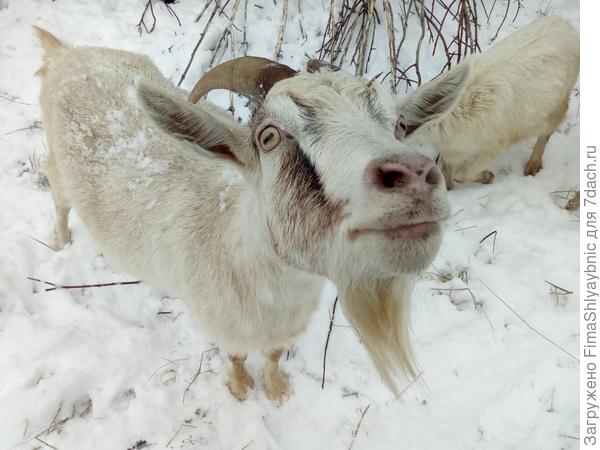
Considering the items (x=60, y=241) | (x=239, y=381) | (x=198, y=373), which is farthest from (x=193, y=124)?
(x=60, y=241)

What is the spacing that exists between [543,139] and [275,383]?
3.35 meters

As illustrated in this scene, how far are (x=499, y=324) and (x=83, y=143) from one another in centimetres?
312

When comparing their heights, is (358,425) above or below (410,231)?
below

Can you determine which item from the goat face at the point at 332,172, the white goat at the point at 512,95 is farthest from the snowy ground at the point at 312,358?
the goat face at the point at 332,172

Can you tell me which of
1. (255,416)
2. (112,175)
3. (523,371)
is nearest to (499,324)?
(523,371)

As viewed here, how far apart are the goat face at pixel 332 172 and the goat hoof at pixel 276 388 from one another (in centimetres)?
147

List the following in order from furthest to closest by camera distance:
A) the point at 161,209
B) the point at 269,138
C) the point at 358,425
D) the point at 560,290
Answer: the point at 560,290, the point at 358,425, the point at 161,209, the point at 269,138

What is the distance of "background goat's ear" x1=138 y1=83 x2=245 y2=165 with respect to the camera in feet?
5.28

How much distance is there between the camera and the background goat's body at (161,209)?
6.98ft

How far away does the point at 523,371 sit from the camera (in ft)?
9.68

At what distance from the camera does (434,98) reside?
76.3 inches

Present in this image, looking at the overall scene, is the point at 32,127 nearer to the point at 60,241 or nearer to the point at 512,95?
the point at 60,241

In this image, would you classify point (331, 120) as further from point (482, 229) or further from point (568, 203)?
point (568, 203)
